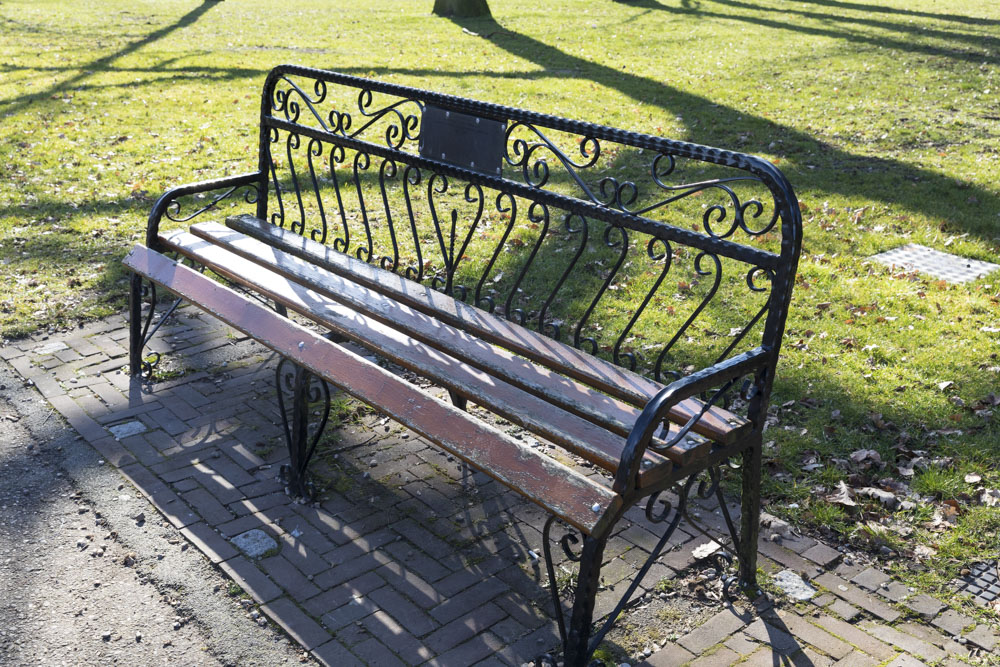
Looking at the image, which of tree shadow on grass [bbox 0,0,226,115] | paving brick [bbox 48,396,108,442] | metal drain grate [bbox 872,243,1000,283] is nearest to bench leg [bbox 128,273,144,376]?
paving brick [bbox 48,396,108,442]

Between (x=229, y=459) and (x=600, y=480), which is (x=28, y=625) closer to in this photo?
(x=229, y=459)

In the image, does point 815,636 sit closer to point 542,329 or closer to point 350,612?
point 350,612

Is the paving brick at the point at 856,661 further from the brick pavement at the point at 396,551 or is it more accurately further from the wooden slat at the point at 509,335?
the wooden slat at the point at 509,335

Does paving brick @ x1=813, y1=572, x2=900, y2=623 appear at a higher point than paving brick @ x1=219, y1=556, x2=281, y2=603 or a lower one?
higher

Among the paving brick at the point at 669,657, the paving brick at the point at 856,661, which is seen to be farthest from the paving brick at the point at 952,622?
the paving brick at the point at 669,657

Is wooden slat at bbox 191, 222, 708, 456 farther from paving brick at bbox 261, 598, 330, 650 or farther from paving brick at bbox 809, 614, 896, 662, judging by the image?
paving brick at bbox 261, 598, 330, 650

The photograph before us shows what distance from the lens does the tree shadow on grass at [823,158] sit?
278 inches

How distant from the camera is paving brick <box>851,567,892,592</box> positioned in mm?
3242

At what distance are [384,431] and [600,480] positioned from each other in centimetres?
105

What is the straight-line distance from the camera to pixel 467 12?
16844 mm

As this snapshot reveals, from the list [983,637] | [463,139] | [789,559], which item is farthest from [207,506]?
[983,637]

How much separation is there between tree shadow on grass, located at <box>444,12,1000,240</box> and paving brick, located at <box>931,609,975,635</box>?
4.17m

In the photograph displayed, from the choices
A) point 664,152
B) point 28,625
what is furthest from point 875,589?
point 28,625

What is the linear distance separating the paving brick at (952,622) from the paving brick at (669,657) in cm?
86
